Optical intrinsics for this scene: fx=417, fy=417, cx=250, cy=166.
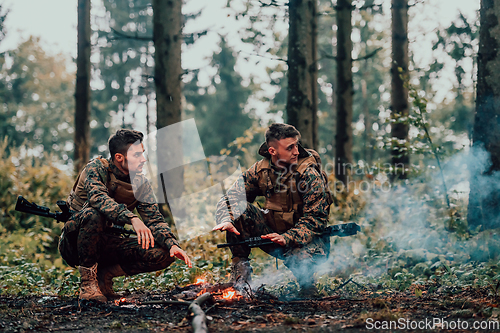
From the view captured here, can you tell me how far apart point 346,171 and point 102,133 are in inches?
1024

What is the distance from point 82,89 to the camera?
36.0 feet

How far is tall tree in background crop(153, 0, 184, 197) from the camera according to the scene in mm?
8016

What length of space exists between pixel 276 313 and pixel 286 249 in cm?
73

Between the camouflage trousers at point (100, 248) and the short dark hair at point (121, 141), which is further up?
the short dark hair at point (121, 141)

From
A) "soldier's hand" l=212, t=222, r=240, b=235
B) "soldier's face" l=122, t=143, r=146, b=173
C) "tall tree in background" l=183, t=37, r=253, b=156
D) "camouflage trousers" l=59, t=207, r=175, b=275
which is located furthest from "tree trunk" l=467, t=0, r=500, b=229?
"tall tree in background" l=183, t=37, r=253, b=156

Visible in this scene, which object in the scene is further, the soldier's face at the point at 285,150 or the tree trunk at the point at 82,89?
the tree trunk at the point at 82,89

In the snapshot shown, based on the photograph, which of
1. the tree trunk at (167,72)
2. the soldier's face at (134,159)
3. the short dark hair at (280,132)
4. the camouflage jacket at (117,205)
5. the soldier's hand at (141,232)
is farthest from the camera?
the tree trunk at (167,72)

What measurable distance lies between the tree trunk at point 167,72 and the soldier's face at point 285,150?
402 cm

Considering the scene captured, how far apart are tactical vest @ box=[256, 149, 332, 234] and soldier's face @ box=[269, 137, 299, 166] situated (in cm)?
11

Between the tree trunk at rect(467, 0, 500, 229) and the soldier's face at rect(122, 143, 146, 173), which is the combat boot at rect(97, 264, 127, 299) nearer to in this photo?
the soldier's face at rect(122, 143, 146, 173)

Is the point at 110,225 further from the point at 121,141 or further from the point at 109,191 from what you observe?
the point at 121,141

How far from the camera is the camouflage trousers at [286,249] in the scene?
162 inches

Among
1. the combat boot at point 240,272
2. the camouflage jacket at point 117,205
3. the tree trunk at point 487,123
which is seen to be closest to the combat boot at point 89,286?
the camouflage jacket at point 117,205

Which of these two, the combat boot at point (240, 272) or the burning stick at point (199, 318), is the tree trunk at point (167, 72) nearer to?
the combat boot at point (240, 272)
